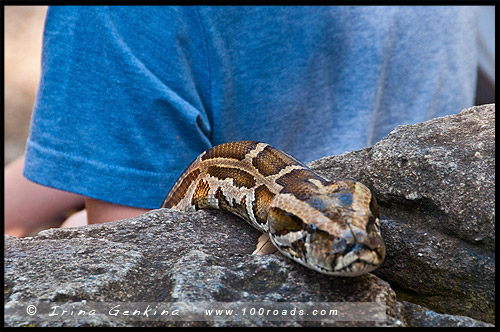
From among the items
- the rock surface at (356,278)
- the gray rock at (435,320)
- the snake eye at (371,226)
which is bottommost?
the gray rock at (435,320)

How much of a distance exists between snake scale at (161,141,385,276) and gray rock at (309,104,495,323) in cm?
26

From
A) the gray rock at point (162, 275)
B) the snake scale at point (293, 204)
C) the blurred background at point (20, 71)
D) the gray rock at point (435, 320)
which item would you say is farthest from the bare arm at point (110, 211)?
the blurred background at point (20, 71)

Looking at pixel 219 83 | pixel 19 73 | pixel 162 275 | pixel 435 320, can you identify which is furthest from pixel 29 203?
pixel 19 73

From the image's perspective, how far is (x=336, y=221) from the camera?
1.69 m

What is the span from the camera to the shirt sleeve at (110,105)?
298cm

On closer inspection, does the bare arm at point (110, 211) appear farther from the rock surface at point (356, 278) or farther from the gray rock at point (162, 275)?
the gray rock at point (162, 275)

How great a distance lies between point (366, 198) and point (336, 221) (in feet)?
0.62

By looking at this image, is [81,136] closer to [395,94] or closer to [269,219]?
[269,219]

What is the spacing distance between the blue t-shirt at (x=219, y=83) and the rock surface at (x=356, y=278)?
945 mm

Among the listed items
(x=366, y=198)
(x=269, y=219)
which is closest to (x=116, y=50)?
(x=269, y=219)

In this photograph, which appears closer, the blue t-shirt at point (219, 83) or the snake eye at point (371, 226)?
the snake eye at point (371, 226)

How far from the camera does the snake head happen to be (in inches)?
63.2

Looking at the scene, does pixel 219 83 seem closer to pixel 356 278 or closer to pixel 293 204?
pixel 293 204

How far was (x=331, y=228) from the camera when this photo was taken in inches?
65.6
